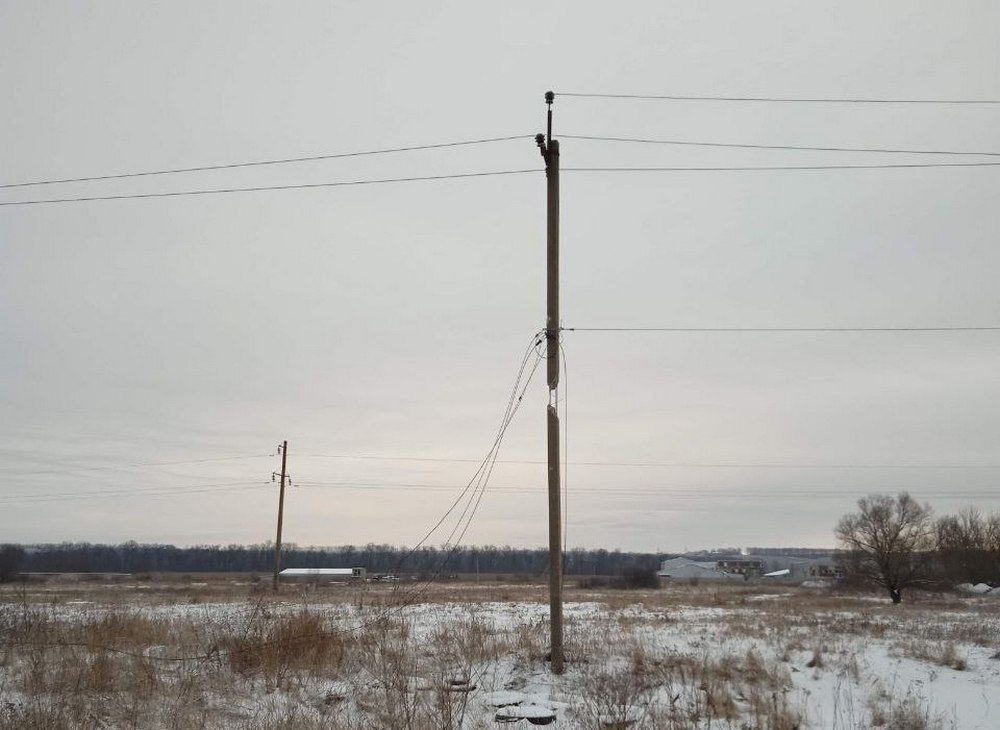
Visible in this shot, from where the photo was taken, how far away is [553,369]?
1133cm

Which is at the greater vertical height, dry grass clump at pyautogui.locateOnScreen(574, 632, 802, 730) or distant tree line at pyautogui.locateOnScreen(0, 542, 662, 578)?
dry grass clump at pyautogui.locateOnScreen(574, 632, 802, 730)

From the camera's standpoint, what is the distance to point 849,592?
64625 mm

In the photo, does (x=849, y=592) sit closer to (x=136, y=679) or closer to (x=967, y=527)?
(x=967, y=527)

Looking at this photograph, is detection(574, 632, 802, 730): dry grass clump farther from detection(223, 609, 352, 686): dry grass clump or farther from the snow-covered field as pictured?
detection(223, 609, 352, 686): dry grass clump

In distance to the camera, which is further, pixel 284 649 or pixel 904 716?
pixel 284 649

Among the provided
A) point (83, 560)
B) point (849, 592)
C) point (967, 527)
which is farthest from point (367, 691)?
point (83, 560)

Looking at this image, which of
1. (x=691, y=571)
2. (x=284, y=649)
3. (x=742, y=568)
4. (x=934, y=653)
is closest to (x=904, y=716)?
(x=934, y=653)

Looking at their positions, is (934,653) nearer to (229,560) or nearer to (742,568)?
(742,568)

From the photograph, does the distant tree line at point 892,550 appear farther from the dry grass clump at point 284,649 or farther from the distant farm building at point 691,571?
the distant farm building at point 691,571

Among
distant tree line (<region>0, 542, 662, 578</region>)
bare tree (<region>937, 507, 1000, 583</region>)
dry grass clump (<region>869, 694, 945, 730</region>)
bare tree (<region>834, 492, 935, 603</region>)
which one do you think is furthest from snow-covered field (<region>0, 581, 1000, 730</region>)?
distant tree line (<region>0, 542, 662, 578</region>)

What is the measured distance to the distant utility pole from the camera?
10.6m

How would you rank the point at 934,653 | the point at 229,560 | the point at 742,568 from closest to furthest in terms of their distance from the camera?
the point at 934,653
the point at 742,568
the point at 229,560

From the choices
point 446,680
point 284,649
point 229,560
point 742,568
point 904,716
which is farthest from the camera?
point 229,560

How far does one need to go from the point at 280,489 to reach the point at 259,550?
16108 centimetres
